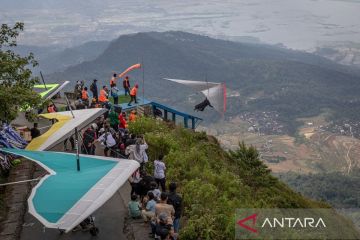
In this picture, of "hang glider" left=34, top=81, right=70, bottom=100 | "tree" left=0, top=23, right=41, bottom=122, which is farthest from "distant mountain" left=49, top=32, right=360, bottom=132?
"tree" left=0, top=23, right=41, bottom=122

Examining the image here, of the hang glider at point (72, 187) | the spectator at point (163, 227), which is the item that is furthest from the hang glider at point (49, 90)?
the spectator at point (163, 227)

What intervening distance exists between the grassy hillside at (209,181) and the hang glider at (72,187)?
8.08ft

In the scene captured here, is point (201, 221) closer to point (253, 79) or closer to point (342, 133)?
point (342, 133)

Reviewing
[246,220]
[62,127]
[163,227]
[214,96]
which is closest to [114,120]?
[62,127]

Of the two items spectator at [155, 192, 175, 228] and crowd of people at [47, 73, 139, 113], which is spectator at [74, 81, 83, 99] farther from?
spectator at [155, 192, 175, 228]

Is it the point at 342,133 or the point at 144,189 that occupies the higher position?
the point at 144,189

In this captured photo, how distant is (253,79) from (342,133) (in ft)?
177

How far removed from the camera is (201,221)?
38.4 ft

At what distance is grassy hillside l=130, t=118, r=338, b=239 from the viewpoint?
11.9 metres

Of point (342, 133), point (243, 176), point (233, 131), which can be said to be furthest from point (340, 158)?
point (243, 176)

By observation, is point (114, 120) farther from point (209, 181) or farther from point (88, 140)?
point (209, 181)

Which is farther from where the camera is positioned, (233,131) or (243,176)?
(233,131)

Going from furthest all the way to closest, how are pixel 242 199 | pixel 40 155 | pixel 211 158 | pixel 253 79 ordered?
pixel 253 79 → pixel 211 158 → pixel 242 199 → pixel 40 155

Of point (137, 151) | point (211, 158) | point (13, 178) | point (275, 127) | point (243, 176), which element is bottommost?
point (275, 127)
